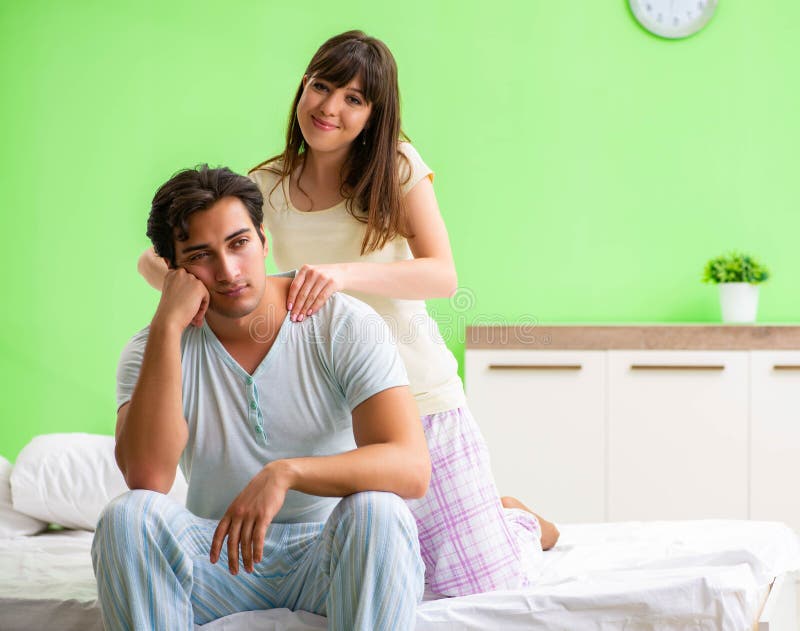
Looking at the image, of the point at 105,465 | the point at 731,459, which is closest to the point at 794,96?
the point at 731,459

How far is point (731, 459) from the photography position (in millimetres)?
3066

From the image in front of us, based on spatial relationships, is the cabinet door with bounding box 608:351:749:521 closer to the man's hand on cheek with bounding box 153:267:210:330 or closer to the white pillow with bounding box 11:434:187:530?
the white pillow with bounding box 11:434:187:530

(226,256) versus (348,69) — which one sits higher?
(348,69)

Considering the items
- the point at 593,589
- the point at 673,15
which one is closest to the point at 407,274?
the point at 593,589

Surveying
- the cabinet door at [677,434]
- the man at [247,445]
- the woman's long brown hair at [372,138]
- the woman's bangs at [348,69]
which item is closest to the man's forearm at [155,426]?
the man at [247,445]

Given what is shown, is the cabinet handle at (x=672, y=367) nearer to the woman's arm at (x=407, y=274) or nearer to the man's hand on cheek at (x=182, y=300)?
the woman's arm at (x=407, y=274)

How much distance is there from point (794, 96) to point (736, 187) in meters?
0.40

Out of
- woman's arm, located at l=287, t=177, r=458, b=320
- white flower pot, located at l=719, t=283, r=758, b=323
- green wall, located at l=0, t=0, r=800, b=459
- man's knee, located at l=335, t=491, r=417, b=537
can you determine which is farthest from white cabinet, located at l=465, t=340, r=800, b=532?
man's knee, located at l=335, t=491, r=417, b=537

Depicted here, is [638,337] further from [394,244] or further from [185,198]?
[185,198]

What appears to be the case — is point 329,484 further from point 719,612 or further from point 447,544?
point 719,612

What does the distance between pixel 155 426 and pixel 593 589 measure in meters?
0.83

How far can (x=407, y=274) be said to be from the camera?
183cm

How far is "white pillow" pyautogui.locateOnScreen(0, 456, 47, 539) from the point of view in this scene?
247 cm

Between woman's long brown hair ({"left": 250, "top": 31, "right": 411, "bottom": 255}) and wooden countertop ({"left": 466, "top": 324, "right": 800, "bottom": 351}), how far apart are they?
1.29m
